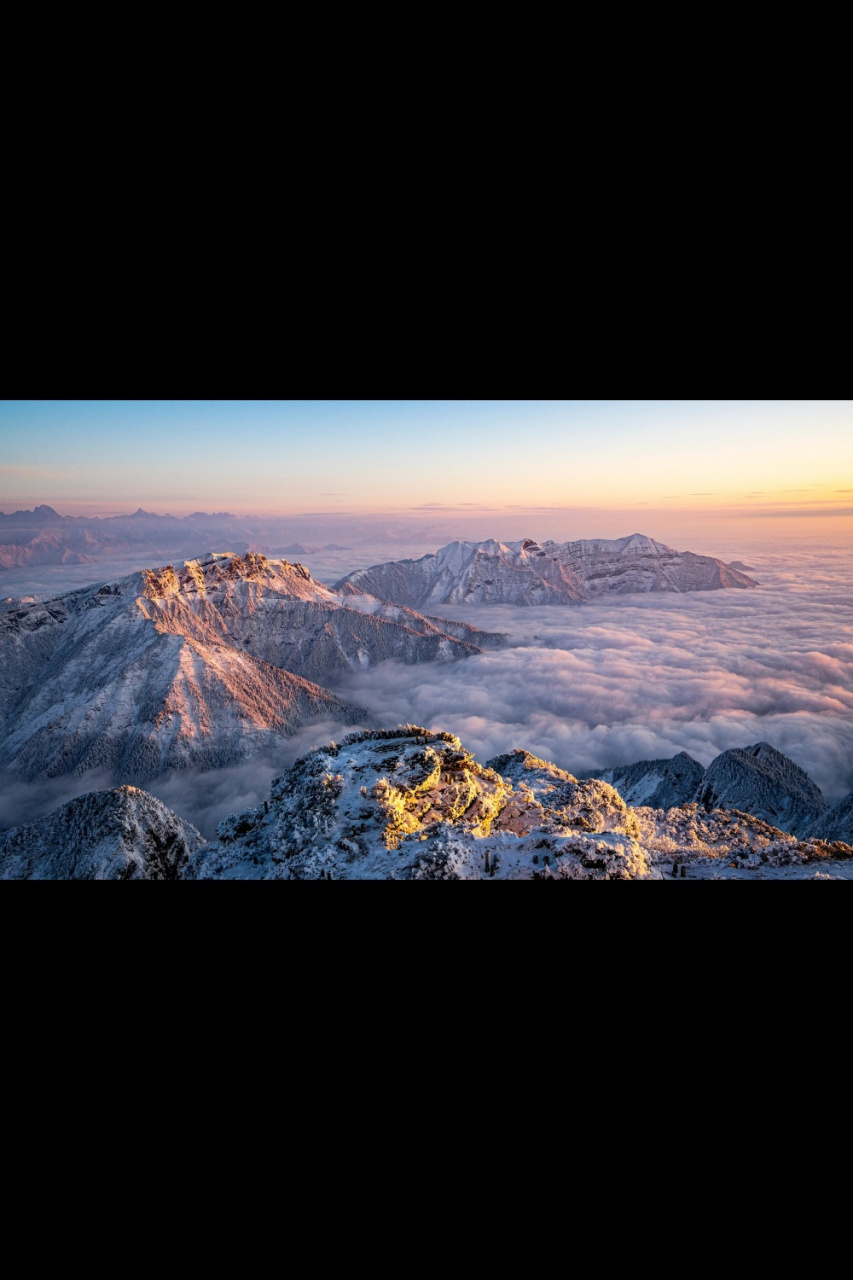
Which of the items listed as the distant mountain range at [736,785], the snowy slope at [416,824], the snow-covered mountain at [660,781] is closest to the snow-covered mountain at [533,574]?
the snow-covered mountain at [660,781]

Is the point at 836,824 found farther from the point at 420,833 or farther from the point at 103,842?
the point at 103,842

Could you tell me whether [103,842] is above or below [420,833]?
below

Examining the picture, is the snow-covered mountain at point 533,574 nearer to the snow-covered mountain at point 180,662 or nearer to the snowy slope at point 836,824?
the snow-covered mountain at point 180,662

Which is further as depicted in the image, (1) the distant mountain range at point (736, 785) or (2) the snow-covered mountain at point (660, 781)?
(2) the snow-covered mountain at point (660, 781)

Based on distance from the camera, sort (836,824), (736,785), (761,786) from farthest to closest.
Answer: (736,785), (761,786), (836,824)

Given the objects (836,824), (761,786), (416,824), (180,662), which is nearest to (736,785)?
(761,786)

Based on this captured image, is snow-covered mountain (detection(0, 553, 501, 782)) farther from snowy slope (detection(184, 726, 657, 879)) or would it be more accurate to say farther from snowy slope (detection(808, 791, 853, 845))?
snowy slope (detection(184, 726, 657, 879))
